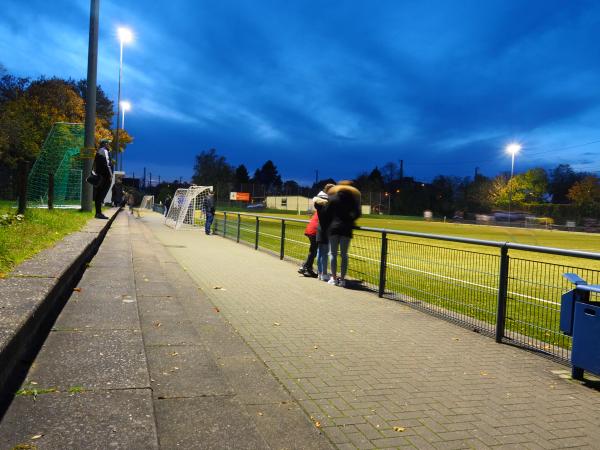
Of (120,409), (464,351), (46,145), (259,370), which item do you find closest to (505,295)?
(464,351)

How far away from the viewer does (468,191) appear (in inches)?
4151

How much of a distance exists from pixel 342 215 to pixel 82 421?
6383 mm

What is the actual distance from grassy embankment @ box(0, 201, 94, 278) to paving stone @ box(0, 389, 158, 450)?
2.14 meters

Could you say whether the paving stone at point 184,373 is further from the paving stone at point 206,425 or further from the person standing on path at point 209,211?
the person standing on path at point 209,211

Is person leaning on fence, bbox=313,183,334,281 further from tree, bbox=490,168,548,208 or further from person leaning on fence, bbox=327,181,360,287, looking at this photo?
tree, bbox=490,168,548,208

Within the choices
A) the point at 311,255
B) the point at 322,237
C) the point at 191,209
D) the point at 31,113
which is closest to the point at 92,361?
the point at 322,237

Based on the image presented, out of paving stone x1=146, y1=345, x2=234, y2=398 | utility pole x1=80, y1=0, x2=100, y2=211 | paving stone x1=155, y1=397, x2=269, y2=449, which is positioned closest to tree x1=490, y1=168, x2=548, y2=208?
utility pole x1=80, y1=0, x2=100, y2=211

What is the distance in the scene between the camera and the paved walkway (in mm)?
3318

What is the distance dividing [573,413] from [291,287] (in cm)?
524

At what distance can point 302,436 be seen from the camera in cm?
309

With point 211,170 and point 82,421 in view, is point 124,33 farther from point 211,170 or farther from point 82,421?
point 211,170

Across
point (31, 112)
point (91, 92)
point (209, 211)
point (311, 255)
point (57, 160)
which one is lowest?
point (311, 255)

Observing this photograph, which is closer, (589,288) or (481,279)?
(589,288)

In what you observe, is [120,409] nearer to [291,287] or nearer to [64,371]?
[64,371]
